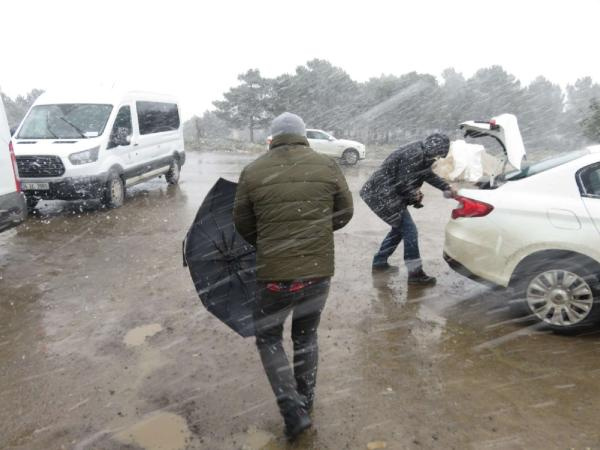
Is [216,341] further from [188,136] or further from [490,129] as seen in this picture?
[188,136]

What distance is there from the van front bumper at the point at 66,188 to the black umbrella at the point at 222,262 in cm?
562

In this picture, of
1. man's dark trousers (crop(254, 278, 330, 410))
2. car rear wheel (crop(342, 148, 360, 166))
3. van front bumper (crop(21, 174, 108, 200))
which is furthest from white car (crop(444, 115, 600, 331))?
car rear wheel (crop(342, 148, 360, 166))

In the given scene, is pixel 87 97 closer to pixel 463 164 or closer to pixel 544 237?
pixel 544 237

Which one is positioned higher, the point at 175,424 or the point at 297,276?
the point at 297,276

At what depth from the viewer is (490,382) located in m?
3.21

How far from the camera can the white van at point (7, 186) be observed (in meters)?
5.36

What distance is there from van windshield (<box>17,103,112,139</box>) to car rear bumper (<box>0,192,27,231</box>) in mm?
3021

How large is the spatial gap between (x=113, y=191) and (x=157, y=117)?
A: 254 centimetres

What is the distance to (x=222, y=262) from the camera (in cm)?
317

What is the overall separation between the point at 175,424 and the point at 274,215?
1424 millimetres

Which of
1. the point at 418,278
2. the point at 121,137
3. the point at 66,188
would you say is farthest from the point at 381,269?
the point at 121,137

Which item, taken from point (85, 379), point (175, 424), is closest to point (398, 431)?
point (175, 424)

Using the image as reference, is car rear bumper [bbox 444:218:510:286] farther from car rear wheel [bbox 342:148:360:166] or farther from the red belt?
car rear wheel [bbox 342:148:360:166]

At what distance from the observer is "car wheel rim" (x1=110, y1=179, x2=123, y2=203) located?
28.4 feet
